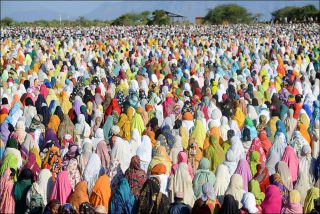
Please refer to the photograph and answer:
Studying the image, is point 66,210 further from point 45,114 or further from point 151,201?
point 45,114

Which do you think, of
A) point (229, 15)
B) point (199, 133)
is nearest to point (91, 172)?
point (199, 133)

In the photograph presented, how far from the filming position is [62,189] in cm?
495

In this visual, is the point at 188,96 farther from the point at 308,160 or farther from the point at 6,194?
the point at 6,194

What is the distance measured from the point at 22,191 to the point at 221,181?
1.88 m

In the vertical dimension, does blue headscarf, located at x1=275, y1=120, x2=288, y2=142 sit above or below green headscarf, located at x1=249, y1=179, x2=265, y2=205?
above

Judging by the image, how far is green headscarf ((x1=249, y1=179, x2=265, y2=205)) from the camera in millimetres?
4679

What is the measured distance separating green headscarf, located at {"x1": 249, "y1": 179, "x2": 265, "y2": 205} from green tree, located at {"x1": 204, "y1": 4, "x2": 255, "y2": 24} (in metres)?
46.0

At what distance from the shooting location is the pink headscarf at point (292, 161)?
552 cm

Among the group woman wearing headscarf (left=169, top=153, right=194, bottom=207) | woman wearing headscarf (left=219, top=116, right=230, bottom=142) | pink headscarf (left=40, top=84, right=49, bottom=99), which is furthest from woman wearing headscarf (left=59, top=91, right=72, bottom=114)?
woman wearing headscarf (left=169, top=153, right=194, bottom=207)

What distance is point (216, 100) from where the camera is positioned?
29.7 feet

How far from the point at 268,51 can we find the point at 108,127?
10502 millimetres

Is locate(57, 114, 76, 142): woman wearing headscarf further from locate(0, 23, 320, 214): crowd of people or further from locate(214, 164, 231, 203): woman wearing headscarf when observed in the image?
locate(214, 164, 231, 203): woman wearing headscarf

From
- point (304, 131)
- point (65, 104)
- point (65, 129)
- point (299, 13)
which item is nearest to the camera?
point (304, 131)

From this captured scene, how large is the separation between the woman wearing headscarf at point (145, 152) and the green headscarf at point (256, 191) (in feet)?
4.79
